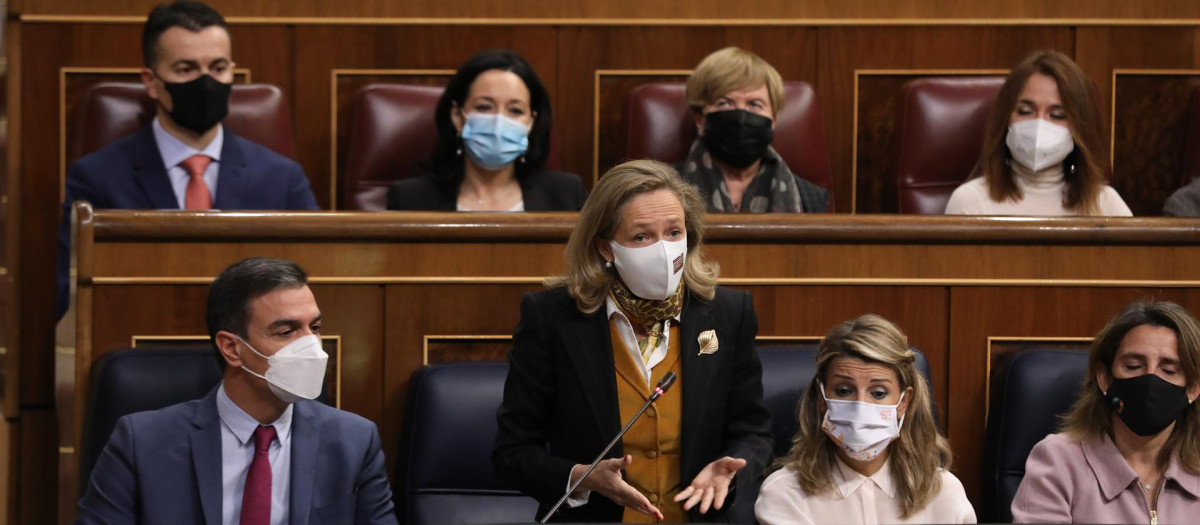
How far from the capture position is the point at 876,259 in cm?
151

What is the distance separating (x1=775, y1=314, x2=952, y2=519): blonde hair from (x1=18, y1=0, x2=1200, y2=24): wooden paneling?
891mm

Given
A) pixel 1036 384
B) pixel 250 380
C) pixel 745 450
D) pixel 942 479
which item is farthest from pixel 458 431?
pixel 1036 384

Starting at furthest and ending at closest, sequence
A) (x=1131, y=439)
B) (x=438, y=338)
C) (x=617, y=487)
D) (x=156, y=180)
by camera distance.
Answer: (x=156, y=180), (x=438, y=338), (x=1131, y=439), (x=617, y=487)

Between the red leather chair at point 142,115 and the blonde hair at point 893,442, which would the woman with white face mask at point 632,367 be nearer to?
the blonde hair at point 893,442

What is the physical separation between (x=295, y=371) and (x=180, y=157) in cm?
59

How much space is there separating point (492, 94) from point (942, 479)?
793 mm

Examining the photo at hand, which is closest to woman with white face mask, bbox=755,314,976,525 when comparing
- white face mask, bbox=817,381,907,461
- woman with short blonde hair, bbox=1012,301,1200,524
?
white face mask, bbox=817,381,907,461

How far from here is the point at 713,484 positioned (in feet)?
3.72

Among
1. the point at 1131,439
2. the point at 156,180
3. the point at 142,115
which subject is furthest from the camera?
the point at 142,115

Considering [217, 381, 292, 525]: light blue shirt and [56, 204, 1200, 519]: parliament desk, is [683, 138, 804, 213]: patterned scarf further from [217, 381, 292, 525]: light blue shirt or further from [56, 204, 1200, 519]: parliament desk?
[217, 381, 292, 525]: light blue shirt

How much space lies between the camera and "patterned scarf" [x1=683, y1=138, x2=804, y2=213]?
70.6 inches

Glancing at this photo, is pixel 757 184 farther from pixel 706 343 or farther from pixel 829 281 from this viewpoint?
pixel 706 343

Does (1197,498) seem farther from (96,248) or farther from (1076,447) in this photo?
(96,248)

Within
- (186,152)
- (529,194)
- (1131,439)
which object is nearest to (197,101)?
(186,152)
